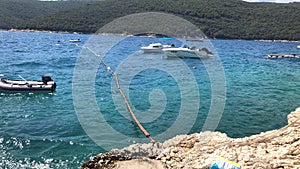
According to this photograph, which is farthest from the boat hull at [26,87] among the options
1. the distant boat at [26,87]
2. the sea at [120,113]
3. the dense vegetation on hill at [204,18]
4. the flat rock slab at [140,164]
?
the dense vegetation on hill at [204,18]

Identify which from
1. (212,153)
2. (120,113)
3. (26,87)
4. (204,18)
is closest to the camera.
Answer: (212,153)

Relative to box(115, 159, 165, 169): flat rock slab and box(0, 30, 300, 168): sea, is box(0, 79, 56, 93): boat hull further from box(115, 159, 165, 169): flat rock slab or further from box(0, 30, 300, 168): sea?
box(115, 159, 165, 169): flat rock slab

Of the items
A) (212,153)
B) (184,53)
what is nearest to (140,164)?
(212,153)

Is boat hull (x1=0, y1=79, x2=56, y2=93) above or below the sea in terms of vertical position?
above

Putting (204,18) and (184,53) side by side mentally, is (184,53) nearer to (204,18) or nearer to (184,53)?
(184,53)

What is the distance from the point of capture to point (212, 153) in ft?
25.8

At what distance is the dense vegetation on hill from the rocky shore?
10505 cm

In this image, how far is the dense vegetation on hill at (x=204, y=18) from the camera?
112 meters

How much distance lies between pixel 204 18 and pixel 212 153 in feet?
391

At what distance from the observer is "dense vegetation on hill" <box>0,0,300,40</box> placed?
111688mm

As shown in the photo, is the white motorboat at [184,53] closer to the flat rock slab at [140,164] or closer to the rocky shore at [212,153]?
the rocky shore at [212,153]

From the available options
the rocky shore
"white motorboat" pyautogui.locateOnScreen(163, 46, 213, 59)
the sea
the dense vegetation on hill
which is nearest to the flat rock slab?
the rocky shore

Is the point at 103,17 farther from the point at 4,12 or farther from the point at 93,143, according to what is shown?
the point at 93,143

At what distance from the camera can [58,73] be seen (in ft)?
88.8
